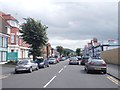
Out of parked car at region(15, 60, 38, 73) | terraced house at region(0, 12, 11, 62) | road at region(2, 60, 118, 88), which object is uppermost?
terraced house at region(0, 12, 11, 62)

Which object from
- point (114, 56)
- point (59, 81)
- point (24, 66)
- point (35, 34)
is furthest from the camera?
point (114, 56)

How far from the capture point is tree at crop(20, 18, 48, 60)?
47906 mm

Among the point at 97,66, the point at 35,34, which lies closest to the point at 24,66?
the point at 97,66

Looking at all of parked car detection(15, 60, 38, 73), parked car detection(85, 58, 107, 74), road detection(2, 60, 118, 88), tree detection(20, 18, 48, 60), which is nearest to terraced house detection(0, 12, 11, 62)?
tree detection(20, 18, 48, 60)

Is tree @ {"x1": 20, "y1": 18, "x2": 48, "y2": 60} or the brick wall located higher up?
tree @ {"x1": 20, "y1": 18, "x2": 48, "y2": 60}

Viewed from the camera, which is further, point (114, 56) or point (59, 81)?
point (114, 56)

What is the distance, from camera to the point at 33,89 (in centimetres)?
1377

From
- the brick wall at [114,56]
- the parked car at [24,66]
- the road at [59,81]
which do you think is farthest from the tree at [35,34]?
the road at [59,81]

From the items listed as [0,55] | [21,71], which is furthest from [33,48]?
[21,71]

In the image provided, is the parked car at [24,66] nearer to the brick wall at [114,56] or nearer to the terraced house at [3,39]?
the brick wall at [114,56]

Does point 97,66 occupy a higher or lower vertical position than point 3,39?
lower

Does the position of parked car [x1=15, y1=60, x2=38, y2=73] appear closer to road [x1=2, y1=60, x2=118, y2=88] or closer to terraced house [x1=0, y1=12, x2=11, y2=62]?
road [x1=2, y1=60, x2=118, y2=88]

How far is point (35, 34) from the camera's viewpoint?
47.7 metres

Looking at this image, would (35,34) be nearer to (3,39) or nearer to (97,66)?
(3,39)
